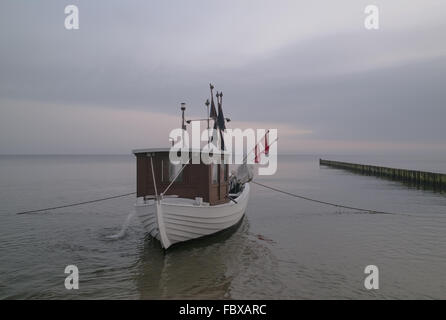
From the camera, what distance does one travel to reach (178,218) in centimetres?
→ 1123

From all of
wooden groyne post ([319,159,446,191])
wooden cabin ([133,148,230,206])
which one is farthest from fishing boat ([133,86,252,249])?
wooden groyne post ([319,159,446,191])

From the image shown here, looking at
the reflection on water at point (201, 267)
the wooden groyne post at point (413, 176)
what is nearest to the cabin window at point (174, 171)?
the reflection on water at point (201, 267)

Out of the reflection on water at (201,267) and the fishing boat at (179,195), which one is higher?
the fishing boat at (179,195)

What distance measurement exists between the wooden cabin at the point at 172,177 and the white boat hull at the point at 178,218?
46 centimetres

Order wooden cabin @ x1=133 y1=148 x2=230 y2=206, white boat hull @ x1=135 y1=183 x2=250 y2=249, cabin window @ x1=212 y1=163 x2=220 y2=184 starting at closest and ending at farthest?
white boat hull @ x1=135 y1=183 x2=250 y2=249 < wooden cabin @ x1=133 y1=148 x2=230 y2=206 < cabin window @ x1=212 y1=163 x2=220 y2=184

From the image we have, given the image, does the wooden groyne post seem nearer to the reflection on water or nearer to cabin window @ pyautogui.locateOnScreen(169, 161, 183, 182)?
the reflection on water

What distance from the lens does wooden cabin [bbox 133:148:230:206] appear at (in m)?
12.6

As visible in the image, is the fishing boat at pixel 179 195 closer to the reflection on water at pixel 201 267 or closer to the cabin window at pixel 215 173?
the cabin window at pixel 215 173

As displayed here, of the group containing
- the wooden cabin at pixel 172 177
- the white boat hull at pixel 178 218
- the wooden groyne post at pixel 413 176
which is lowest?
the wooden groyne post at pixel 413 176

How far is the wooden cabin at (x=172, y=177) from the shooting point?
1258 centimetres

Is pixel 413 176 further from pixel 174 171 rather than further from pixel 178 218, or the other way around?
pixel 178 218

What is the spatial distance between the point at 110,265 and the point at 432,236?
1397cm

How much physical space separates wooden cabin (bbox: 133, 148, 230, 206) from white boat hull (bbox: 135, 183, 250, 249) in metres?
0.46

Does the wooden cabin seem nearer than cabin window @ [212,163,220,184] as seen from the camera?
Yes
